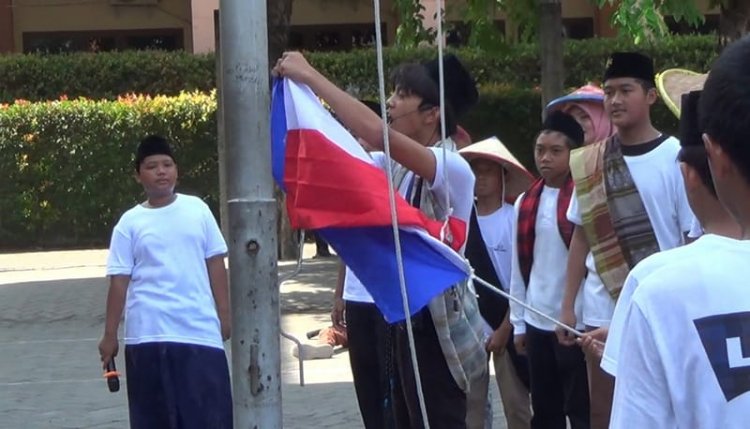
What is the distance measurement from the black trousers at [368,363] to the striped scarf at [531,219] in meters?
0.91

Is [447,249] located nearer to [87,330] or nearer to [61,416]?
[61,416]

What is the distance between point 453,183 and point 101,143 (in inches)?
637

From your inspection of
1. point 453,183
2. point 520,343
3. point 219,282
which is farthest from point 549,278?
point 219,282

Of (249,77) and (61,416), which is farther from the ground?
(249,77)

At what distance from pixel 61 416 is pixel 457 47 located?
14130mm

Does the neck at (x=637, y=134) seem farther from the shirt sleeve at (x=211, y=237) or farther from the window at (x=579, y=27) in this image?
the window at (x=579, y=27)

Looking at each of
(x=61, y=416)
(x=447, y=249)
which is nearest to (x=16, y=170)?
(x=61, y=416)

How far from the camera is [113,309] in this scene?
6113 millimetres

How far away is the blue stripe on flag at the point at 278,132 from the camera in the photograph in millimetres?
4574

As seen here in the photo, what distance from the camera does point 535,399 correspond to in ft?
19.5

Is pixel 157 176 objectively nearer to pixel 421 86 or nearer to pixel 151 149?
pixel 151 149

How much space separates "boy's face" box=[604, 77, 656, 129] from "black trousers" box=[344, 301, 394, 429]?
122 centimetres

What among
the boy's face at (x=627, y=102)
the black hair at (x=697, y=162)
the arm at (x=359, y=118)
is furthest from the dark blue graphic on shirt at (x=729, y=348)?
the boy's face at (x=627, y=102)

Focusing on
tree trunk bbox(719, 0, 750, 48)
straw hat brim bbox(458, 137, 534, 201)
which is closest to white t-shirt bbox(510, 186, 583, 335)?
straw hat brim bbox(458, 137, 534, 201)
